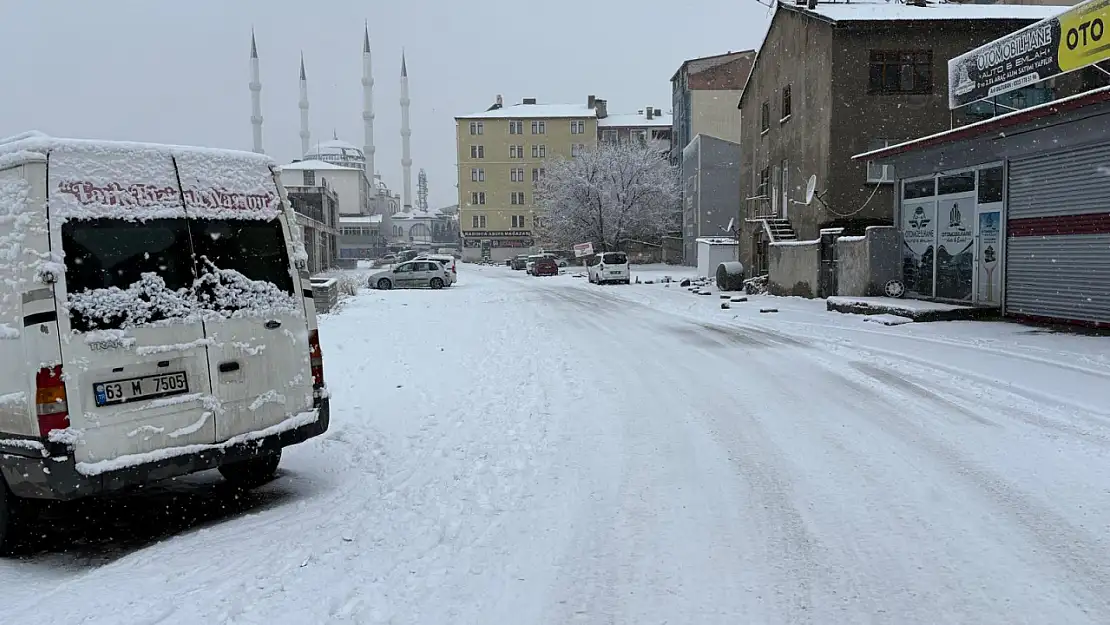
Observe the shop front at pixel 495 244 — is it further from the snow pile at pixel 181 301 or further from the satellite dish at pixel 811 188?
the snow pile at pixel 181 301

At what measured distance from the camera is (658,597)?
3.99 metres

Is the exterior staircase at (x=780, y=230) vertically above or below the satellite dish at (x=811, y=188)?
below

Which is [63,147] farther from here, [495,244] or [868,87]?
[495,244]

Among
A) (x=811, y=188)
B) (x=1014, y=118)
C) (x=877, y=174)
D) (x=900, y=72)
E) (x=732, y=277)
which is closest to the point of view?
(x=1014, y=118)

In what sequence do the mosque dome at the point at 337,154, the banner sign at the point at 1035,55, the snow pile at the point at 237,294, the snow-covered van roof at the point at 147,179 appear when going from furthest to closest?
the mosque dome at the point at 337,154 < the banner sign at the point at 1035,55 < the snow pile at the point at 237,294 < the snow-covered van roof at the point at 147,179

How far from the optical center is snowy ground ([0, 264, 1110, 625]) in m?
3.95

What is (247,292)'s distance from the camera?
5.54 meters

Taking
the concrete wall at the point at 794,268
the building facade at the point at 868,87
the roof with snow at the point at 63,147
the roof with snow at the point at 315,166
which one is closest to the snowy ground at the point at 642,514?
the roof with snow at the point at 63,147

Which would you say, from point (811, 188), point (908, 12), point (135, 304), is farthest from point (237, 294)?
point (908, 12)

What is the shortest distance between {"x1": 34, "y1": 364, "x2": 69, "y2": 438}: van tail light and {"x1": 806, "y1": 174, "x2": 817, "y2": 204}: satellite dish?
24.6 m

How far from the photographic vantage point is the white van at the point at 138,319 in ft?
15.1

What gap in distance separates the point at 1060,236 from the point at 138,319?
1537 centimetres

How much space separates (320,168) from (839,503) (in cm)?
11121

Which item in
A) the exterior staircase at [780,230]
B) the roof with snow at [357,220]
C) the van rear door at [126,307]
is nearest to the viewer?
the van rear door at [126,307]
